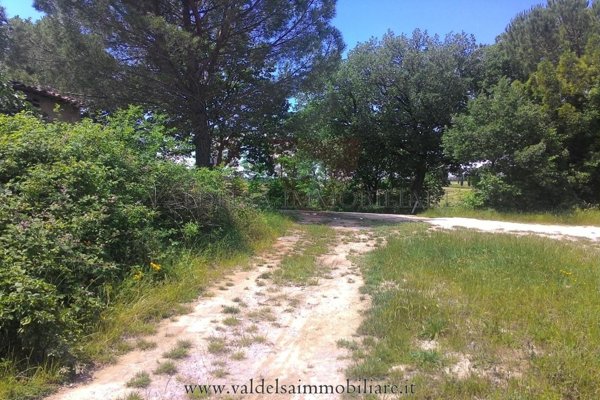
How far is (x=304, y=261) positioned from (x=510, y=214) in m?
11.3

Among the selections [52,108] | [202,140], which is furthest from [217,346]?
[52,108]

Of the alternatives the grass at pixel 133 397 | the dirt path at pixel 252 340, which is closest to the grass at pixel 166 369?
the dirt path at pixel 252 340

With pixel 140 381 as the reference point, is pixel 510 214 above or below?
above

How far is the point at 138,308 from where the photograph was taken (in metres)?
4.77

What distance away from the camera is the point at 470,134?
17188 millimetres

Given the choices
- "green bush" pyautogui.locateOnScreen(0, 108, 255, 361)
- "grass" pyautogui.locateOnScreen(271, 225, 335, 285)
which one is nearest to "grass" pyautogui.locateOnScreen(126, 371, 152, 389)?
"green bush" pyautogui.locateOnScreen(0, 108, 255, 361)

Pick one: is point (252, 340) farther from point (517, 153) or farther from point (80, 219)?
point (517, 153)

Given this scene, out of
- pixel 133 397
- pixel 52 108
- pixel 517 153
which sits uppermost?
pixel 52 108

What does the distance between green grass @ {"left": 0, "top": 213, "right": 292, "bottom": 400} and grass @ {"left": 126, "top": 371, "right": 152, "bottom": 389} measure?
47 centimetres

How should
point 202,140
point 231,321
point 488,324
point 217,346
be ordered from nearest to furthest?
point 217,346 → point 488,324 → point 231,321 → point 202,140

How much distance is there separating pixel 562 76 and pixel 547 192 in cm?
444

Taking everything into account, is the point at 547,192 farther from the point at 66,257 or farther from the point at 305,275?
the point at 66,257

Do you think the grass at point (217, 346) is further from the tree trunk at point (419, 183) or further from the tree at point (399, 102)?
the tree trunk at point (419, 183)

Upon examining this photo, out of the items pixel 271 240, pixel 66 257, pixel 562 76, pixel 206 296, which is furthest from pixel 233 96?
pixel 562 76
